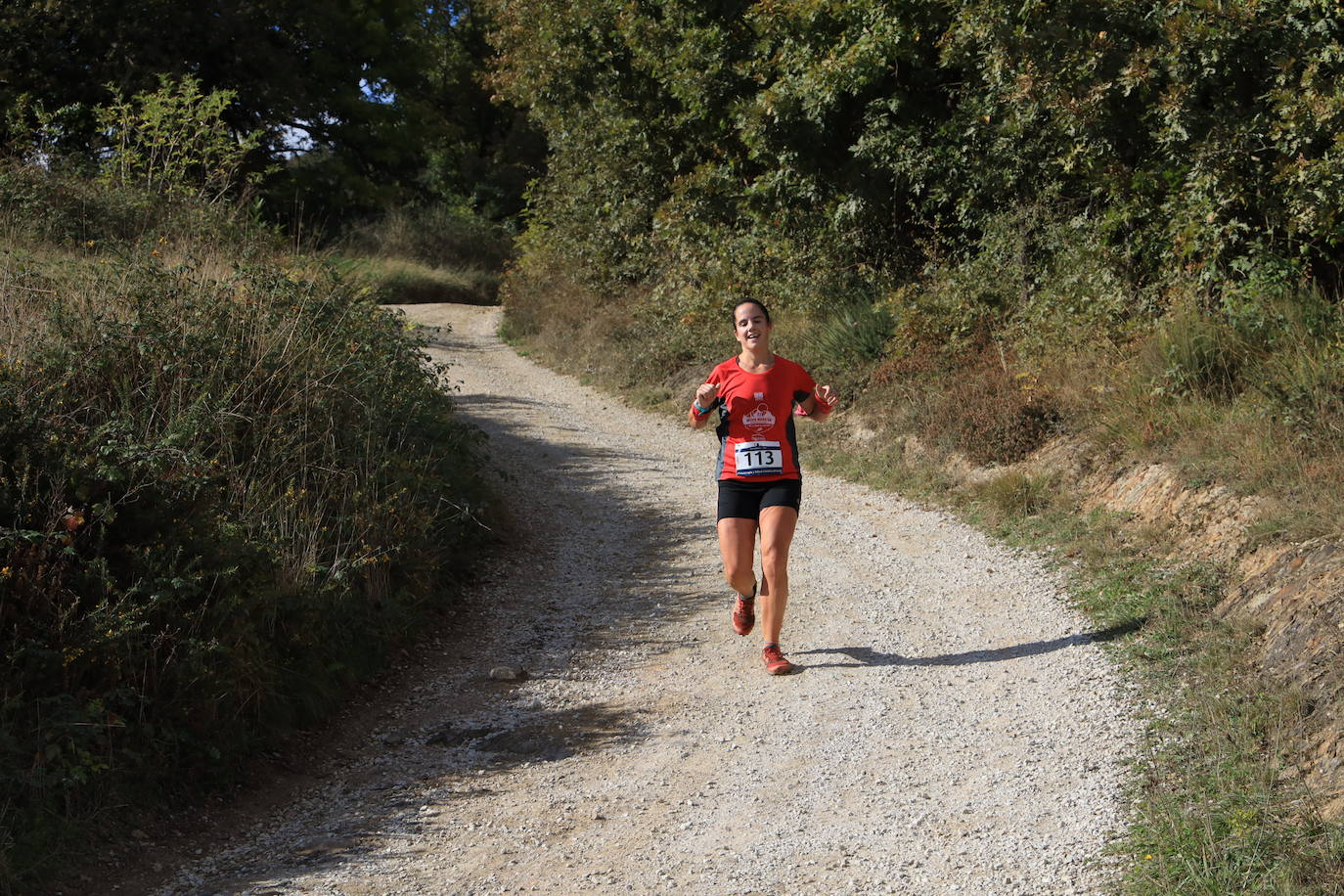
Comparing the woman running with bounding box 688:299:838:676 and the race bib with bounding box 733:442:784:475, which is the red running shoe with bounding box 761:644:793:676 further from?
the race bib with bounding box 733:442:784:475

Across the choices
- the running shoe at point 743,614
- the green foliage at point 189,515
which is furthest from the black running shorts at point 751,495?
the green foliage at point 189,515

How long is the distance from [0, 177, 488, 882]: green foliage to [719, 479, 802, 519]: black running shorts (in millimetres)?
1986

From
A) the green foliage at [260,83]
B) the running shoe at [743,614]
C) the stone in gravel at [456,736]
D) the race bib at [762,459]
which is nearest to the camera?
the stone in gravel at [456,736]

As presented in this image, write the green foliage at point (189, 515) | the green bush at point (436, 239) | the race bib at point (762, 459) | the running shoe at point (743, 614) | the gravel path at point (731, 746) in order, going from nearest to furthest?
the gravel path at point (731, 746) → the green foliage at point (189, 515) → the race bib at point (762, 459) → the running shoe at point (743, 614) → the green bush at point (436, 239)

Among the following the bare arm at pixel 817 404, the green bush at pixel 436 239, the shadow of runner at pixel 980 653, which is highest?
the green bush at pixel 436 239

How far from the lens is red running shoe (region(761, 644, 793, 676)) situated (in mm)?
6316

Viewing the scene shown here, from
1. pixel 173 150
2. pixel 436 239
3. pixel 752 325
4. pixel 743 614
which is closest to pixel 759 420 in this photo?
pixel 752 325

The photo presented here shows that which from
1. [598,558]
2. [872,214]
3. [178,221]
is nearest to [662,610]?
[598,558]

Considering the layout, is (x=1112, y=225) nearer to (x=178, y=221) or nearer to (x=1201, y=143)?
(x=1201, y=143)

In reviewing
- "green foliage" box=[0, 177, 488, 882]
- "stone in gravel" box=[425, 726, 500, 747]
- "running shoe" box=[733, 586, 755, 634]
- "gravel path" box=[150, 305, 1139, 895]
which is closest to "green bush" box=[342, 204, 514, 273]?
"green foliage" box=[0, 177, 488, 882]

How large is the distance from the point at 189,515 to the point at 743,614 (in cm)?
291

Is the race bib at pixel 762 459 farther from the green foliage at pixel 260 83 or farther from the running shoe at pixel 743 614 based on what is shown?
the green foliage at pixel 260 83

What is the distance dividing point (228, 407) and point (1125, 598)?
17.5 feet

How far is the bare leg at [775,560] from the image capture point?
616 centimetres
